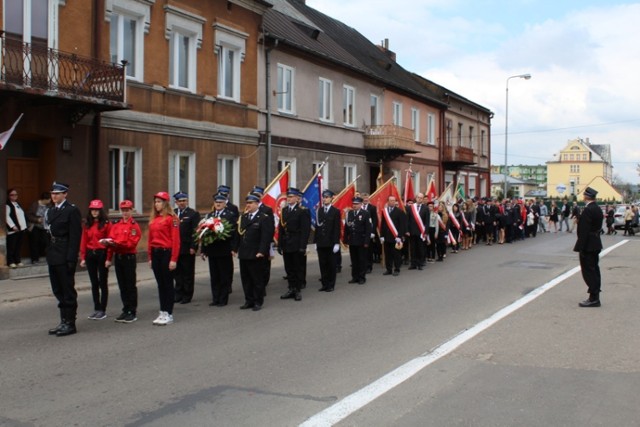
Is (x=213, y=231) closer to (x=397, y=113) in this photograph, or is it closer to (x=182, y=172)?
(x=182, y=172)

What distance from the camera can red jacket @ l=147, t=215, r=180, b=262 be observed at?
29.8ft

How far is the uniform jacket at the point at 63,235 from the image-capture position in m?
8.39

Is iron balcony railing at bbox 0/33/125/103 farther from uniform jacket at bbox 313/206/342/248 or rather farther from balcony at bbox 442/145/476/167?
balcony at bbox 442/145/476/167

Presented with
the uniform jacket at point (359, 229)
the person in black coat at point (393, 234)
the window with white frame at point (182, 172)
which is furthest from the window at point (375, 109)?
the uniform jacket at point (359, 229)

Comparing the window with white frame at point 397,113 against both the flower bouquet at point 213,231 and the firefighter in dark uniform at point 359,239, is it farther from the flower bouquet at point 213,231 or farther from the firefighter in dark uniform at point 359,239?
the flower bouquet at point 213,231

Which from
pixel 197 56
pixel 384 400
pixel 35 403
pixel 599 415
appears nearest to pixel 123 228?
pixel 35 403

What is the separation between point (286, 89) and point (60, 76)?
10782mm

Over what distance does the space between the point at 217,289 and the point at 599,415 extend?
22.4ft

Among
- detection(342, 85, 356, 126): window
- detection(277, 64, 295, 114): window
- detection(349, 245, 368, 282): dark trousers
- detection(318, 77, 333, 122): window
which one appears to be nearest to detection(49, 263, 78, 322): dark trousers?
detection(349, 245, 368, 282): dark trousers

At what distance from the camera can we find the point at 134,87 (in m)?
16.7

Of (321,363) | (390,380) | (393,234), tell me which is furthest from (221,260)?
(393,234)

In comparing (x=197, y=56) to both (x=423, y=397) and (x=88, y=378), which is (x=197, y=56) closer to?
(x=88, y=378)

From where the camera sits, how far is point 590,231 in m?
10.6

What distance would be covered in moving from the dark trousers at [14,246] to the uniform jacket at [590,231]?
11.1 metres
